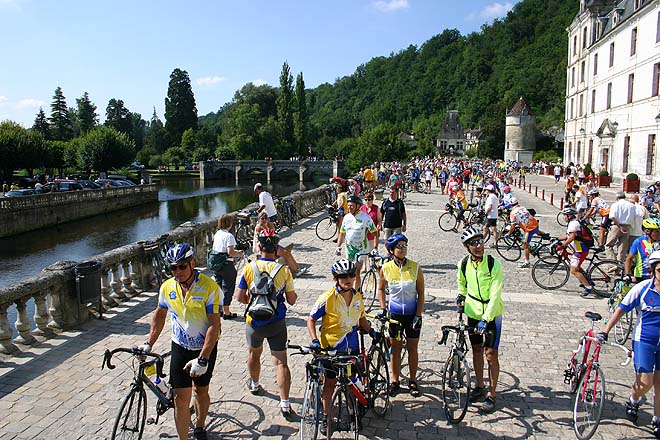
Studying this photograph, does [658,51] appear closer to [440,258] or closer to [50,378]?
[440,258]

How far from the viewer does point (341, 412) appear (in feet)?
15.5

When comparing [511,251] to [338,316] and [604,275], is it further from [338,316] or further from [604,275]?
[338,316]

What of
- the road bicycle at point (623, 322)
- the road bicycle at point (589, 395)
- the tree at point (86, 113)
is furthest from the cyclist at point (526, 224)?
the tree at point (86, 113)

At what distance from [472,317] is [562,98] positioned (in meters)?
111

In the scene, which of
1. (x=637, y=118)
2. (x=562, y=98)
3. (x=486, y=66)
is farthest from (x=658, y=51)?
(x=486, y=66)

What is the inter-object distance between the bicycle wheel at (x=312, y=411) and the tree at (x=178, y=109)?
339ft

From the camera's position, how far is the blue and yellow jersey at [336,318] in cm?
484

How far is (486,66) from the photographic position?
13762 cm

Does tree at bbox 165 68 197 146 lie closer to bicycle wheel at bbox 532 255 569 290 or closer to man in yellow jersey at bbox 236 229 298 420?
bicycle wheel at bbox 532 255 569 290

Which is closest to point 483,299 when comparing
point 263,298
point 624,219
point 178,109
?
point 263,298

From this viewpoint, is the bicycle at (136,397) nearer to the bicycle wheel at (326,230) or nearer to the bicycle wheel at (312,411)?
the bicycle wheel at (312,411)

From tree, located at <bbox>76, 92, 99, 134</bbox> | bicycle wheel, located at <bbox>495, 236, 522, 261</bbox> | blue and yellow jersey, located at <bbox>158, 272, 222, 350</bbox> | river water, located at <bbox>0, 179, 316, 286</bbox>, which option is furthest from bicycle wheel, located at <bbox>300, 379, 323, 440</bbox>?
tree, located at <bbox>76, 92, 99, 134</bbox>

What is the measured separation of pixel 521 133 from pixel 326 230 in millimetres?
73381

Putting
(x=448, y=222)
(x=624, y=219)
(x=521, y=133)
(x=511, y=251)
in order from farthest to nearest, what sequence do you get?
(x=521, y=133) < (x=448, y=222) < (x=511, y=251) < (x=624, y=219)
